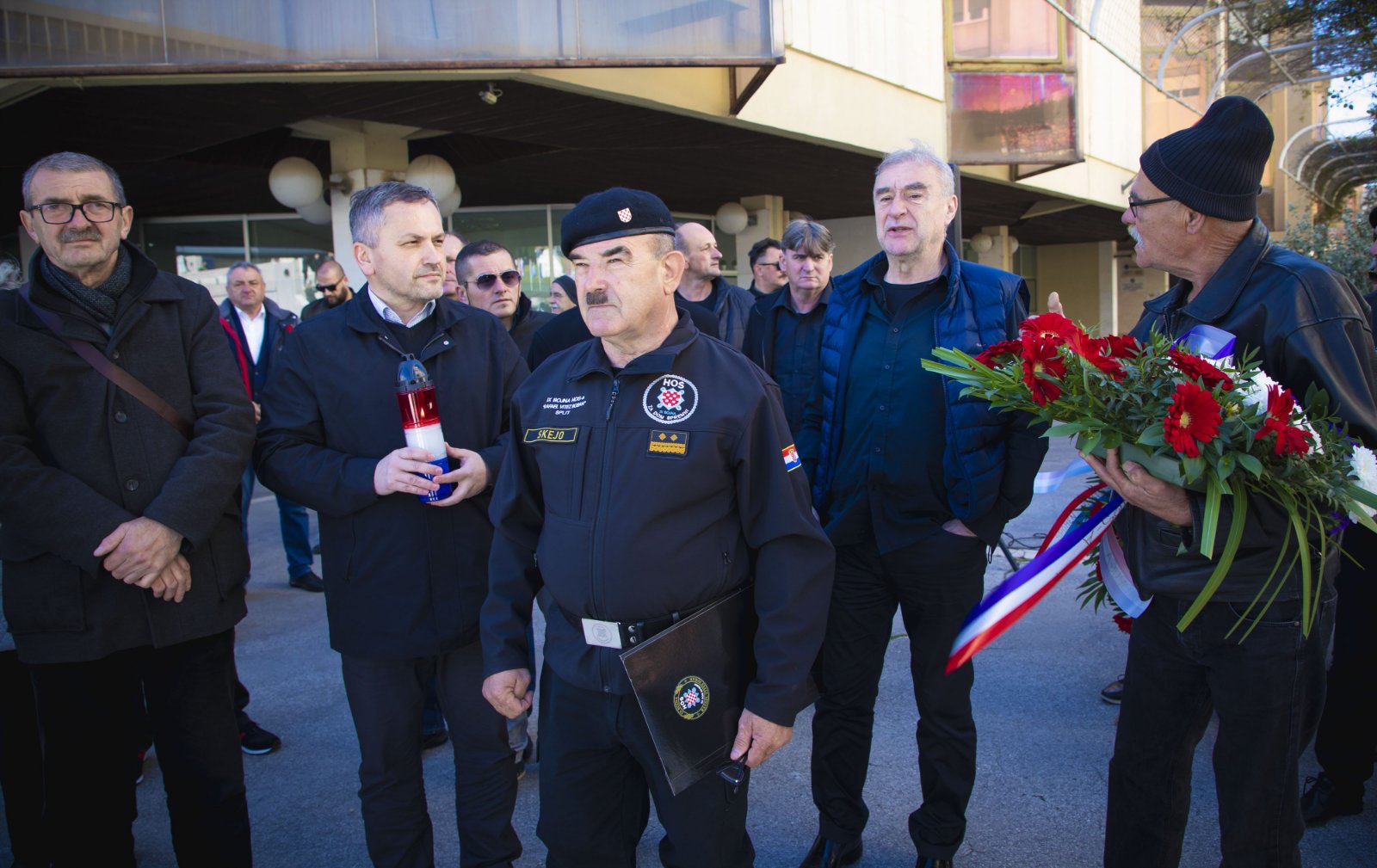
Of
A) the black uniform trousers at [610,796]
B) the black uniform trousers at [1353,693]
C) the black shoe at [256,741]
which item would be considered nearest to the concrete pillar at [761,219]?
the black shoe at [256,741]

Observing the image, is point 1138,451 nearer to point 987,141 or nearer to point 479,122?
point 479,122

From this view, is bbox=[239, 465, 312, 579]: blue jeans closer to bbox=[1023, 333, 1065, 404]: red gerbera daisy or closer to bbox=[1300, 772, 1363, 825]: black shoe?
bbox=[1023, 333, 1065, 404]: red gerbera daisy

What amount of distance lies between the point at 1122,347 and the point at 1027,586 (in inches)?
25.6

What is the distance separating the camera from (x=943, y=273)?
304 centimetres

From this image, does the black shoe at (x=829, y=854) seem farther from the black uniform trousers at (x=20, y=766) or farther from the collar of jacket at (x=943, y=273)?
the black uniform trousers at (x=20, y=766)

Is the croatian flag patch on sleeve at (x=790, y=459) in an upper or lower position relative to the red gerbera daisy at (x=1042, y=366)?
lower

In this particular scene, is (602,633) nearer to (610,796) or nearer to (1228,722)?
(610,796)

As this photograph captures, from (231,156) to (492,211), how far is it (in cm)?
470

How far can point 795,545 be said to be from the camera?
88.7 inches

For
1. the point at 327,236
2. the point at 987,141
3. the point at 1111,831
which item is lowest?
the point at 1111,831

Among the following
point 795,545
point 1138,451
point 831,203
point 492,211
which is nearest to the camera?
→ point 1138,451

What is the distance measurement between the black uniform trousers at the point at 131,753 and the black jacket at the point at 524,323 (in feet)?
7.54

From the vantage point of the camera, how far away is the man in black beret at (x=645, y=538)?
2176mm

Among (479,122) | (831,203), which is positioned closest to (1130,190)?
(479,122)
